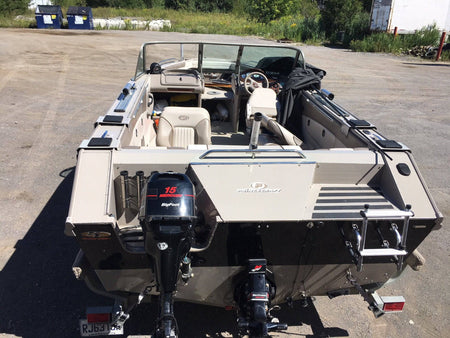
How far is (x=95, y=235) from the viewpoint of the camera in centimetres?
219

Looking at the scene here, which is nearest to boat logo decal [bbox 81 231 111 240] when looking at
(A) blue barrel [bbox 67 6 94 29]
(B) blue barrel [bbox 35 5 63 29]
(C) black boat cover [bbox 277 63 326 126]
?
(C) black boat cover [bbox 277 63 326 126]

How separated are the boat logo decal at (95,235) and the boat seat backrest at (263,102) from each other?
302 cm

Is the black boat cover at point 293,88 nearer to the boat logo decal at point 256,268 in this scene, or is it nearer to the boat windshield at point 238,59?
the boat windshield at point 238,59

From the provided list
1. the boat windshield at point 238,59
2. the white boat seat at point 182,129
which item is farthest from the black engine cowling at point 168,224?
the boat windshield at point 238,59

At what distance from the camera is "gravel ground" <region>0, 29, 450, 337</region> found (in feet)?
9.88

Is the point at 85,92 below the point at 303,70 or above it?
below

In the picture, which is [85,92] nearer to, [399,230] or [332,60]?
[399,230]

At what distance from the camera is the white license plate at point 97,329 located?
97.4 inches

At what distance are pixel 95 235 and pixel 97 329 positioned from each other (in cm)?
74

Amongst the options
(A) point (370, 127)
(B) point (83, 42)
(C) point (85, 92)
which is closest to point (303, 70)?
(A) point (370, 127)

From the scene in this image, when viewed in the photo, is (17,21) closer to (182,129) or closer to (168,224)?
(182,129)

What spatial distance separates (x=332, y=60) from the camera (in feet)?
55.6

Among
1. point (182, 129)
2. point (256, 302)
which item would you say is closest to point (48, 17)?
point (182, 129)

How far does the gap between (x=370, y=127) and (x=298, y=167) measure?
48.4 inches
